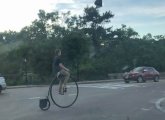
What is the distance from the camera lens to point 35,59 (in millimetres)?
52625

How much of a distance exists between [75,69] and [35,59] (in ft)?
18.0

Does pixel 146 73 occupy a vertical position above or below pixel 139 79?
above

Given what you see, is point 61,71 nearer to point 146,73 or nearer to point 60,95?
point 60,95

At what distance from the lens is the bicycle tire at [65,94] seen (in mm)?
14223

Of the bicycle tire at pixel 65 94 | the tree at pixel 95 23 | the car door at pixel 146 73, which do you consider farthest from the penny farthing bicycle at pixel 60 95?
the tree at pixel 95 23

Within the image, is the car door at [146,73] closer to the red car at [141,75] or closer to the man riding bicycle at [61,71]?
the red car at [141,75]

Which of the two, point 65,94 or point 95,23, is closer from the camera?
point 65,94

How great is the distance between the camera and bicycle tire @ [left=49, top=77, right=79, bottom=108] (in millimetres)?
14223

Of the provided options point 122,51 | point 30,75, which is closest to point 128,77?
point 30,75

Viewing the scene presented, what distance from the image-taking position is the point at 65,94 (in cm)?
1448

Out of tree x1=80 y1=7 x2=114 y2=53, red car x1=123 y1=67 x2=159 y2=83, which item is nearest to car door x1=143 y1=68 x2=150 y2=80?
red car x1=123 y1=67 x2=159 y2=83

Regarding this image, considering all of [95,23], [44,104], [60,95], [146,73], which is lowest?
[44,104]

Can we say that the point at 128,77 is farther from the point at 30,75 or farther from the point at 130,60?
the point at 130,60

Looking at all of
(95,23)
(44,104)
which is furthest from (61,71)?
(95,23)
